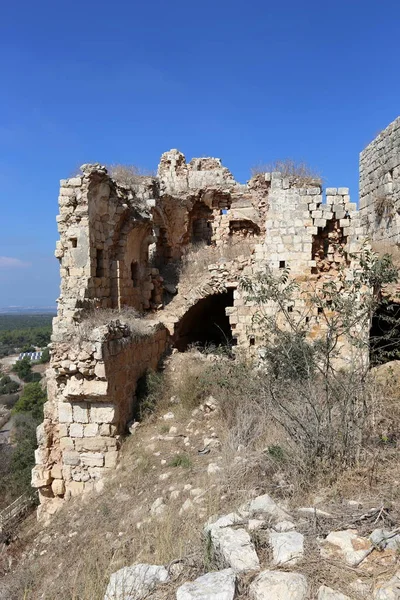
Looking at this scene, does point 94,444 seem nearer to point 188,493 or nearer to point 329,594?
point 188,493

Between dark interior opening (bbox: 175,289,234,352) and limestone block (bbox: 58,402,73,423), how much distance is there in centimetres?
482

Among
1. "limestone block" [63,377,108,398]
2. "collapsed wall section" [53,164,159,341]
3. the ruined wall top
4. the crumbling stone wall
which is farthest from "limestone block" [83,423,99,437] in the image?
the ruined wall top

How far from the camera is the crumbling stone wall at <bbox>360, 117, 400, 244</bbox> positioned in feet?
34.4

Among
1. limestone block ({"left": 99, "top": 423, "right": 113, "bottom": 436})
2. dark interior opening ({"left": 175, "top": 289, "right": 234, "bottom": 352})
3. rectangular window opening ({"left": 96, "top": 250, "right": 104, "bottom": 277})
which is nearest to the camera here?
limestone block ({"left": 99, "top": 423, "right": 113, "bottom": 436})

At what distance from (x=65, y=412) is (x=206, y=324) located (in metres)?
7.74

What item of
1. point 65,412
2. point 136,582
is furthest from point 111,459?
point 136,582

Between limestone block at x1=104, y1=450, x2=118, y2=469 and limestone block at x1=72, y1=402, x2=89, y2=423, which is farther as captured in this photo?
limestone block at x1=72, y1=402, x2=89, y2=423

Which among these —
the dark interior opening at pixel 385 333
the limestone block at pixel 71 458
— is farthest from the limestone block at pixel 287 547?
the limestone block at pixel 71 458

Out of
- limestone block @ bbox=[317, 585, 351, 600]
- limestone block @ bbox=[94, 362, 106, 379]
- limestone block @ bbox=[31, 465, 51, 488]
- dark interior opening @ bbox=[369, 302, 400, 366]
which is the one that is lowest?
limestone block @ bbox=[31, 465, 51, 488]

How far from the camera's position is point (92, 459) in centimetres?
664

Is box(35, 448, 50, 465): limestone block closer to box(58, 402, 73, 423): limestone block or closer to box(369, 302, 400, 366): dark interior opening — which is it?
box(58, 402, 73, 423): limestone block

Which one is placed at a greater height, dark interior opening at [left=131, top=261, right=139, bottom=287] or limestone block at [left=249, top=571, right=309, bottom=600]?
dark interior opening at [left=131, top=261, right=139, bottom=287]

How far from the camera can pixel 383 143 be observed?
11055 millimetres

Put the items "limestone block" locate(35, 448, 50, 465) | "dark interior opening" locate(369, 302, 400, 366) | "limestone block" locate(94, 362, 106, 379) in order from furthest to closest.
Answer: "limestone block" locate(35, 448, 50, 465)
"limestone block" locate(94, 362, 106, 379)
"dark interior opening" locate(369, 302, 400, 366)
